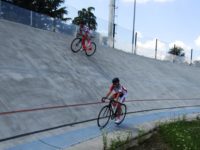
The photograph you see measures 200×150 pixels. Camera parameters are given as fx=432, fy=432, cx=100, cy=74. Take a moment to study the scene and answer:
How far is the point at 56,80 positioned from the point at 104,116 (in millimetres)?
2720

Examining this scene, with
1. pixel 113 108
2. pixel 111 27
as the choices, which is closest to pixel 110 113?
pixel 113 108

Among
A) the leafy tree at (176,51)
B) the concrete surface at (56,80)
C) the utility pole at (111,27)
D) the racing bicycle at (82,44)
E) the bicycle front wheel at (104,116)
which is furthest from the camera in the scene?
the leafy tree at (176,51)

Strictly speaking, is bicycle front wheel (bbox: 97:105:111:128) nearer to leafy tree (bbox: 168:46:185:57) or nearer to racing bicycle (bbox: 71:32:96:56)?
racing bicycle (bbox: 71:32:96:56)

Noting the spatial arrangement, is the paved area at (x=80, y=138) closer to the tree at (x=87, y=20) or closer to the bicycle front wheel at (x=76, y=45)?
the bicycle front wheel at (x=76, y=45)

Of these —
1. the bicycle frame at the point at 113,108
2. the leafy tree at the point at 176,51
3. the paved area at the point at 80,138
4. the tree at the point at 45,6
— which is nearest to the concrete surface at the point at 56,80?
the paved area at the point at 80,138

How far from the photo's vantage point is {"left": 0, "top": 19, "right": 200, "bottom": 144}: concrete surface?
489 inches

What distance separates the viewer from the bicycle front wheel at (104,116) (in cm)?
1391

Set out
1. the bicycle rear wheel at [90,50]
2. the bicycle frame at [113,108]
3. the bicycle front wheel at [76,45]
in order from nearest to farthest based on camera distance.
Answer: the bicycle frame at [113,108] → the bicycle front wheel at [76,45] → the bicycle rear wheel at [90,50]

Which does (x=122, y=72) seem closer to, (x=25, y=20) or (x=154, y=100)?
(x=154, y=100)

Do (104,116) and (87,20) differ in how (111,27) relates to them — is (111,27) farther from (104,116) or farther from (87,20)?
(87,20)

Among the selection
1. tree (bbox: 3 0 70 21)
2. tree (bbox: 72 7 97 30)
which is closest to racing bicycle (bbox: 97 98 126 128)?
tree (bbox: 72 7 97 30)

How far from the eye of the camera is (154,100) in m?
22.4

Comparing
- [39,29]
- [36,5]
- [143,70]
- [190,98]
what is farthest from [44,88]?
[36,5]

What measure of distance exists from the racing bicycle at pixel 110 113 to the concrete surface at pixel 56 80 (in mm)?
766
